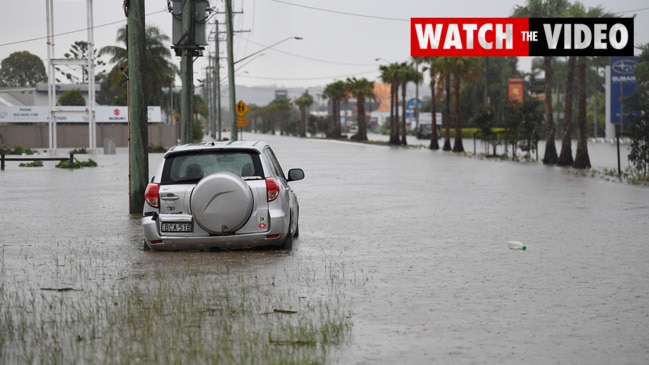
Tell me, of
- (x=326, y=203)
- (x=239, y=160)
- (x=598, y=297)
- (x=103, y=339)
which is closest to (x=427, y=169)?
(x=326, y=203)

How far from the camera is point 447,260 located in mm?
13367

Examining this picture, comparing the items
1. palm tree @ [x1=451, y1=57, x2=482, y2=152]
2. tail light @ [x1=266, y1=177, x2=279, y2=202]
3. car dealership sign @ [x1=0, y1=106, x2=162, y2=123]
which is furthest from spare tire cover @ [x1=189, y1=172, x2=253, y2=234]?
car dealership sign @ [x1=0, y1=106, x2=162, y2=123]

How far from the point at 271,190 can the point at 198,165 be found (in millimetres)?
1048

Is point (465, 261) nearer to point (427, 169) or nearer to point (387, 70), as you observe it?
point (427, 169)

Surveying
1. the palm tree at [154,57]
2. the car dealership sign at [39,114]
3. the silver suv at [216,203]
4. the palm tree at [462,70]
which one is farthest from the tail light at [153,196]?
the palm tree at [154,57]

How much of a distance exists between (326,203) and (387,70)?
7942 centimetres

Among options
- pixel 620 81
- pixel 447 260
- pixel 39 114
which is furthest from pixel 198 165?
pixel 620 81

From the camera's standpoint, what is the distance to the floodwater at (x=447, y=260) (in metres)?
8.20

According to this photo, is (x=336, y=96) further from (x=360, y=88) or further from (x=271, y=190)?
(x=271, y=190)

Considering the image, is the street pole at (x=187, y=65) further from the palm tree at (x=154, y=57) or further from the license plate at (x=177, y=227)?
the palm tree at (x=154, y=57)

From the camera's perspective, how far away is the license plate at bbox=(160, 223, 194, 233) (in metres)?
13.7

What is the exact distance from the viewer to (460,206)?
883 inches

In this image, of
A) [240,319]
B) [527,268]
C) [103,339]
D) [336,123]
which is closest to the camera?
[103,339]

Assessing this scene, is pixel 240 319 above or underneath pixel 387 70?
underneath
